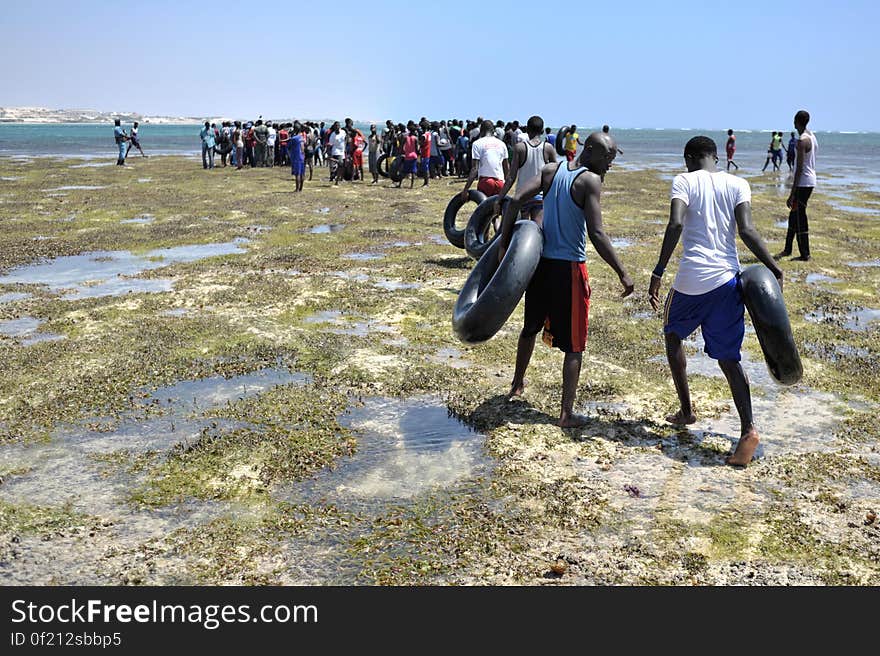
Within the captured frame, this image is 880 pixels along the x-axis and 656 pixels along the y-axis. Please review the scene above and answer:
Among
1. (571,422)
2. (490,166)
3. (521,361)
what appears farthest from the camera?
(490,166)

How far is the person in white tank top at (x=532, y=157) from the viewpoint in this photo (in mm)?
8250

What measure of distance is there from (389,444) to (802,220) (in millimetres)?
9003

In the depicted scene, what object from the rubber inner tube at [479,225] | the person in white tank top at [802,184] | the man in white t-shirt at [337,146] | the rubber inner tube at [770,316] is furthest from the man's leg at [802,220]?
the man in white t-shirt at [337,146]

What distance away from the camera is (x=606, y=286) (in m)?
10.2

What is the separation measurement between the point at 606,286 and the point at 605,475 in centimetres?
566

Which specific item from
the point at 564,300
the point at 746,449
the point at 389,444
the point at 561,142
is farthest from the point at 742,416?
the point at 561,142

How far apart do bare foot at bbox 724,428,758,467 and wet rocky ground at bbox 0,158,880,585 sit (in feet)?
0.29

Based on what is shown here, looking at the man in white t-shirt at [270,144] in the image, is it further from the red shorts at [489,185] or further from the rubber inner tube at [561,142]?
the red shorts at [489,185]

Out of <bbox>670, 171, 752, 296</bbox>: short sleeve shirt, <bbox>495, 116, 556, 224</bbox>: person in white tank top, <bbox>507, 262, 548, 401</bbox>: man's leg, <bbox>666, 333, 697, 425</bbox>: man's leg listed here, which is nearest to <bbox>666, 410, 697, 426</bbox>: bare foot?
<bbox>666, 333, 697, 425</bbox>: man's leg

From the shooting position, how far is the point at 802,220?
37.8ft

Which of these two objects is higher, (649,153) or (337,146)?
(649,153)

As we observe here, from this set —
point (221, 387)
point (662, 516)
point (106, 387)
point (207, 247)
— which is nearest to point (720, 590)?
point (662, 516)

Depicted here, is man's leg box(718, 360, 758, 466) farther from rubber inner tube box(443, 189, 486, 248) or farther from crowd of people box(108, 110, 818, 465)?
rubber inner tube box(443, 189, 486, 248)

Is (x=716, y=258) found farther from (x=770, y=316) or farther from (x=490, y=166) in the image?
(x=490, y=166)
